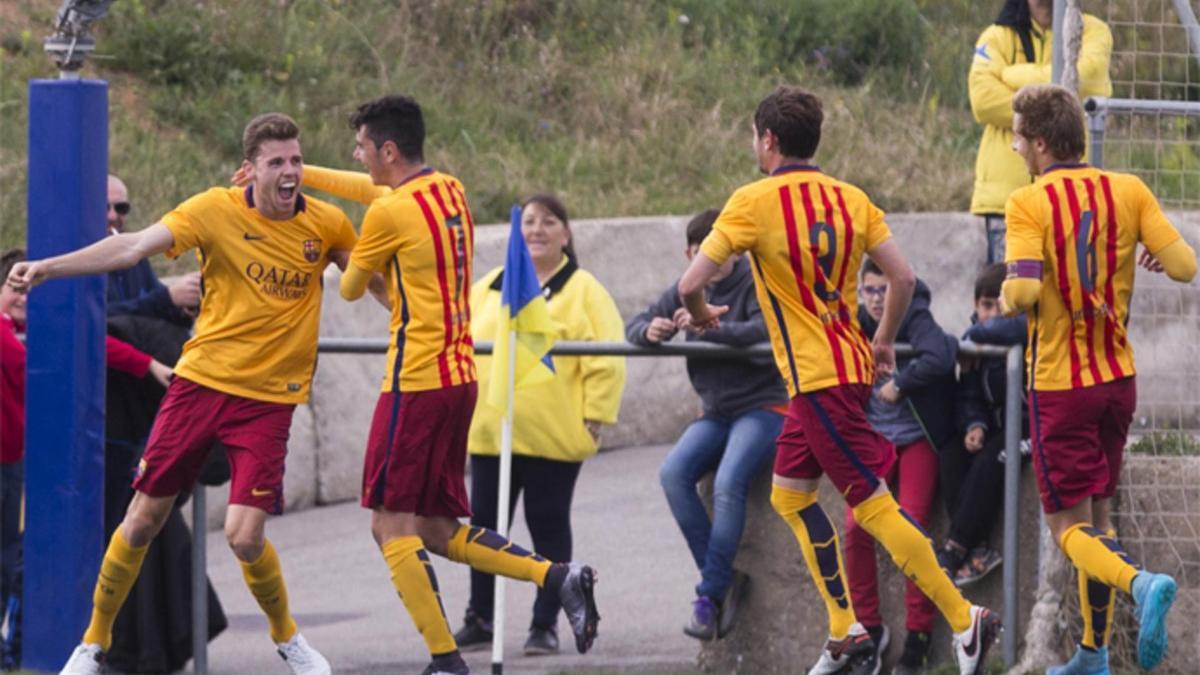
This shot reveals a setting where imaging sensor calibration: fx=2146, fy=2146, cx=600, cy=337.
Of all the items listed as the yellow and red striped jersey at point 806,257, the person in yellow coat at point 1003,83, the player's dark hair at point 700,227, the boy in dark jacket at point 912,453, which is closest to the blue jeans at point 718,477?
the boy in dark jacket at point 912,453

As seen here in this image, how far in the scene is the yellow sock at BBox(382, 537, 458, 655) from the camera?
748 centimetres

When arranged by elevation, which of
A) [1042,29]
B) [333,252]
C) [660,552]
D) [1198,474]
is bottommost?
[660,552]

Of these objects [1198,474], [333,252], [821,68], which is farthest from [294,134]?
[821,68]

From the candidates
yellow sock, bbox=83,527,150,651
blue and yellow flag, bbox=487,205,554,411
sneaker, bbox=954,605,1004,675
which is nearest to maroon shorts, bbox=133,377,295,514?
yellow sock, bbox=83,527,150,651

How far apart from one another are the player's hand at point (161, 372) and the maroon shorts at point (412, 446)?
54.2 inches

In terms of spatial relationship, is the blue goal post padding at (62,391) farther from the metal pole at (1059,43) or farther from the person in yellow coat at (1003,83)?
the person in yellow coat at (1003,83)

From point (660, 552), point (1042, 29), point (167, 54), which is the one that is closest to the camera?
point (1042, 29)

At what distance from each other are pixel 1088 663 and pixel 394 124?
10.0 ft

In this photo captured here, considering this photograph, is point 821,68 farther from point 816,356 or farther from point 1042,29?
point 816,356

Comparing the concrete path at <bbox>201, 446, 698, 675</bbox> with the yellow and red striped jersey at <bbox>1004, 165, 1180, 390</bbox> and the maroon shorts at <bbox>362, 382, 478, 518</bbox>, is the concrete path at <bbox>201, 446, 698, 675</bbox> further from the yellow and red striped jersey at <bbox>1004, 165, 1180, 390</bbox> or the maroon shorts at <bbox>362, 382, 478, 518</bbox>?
the yellow and red striped jersey at <bbox>1004, 165, 1180, 390</bbox>

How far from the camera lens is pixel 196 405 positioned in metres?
7.55

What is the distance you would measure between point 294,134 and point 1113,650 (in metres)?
3.59

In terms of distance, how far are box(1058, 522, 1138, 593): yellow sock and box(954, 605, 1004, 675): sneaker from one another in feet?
1.18

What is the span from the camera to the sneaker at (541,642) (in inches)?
362
